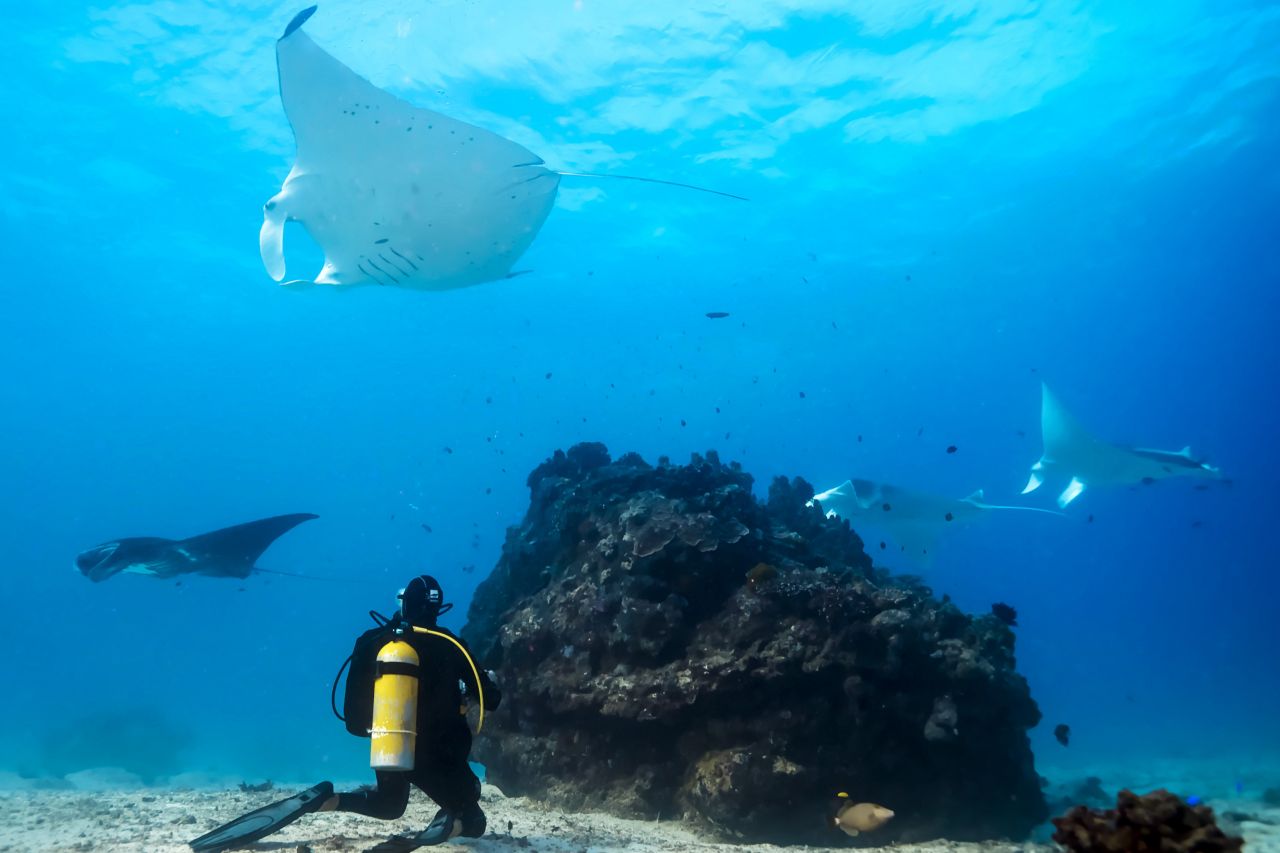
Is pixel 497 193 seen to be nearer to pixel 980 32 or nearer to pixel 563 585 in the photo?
pixel 563 585

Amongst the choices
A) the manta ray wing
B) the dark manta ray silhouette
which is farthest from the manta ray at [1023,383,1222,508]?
the dark manta ray silhouette

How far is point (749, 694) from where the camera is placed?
7.03 meters

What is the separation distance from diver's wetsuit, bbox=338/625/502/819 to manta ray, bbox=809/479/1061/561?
11013 mm

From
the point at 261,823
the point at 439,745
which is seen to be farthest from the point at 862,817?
the point at 261,823

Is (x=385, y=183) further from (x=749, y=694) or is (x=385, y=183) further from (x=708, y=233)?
(x=708, y=233)

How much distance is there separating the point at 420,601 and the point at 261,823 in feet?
6.10

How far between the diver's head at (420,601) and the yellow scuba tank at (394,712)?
0.41 m

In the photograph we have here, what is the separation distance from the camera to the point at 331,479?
359ft

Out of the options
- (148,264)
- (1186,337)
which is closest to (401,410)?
(148,264)

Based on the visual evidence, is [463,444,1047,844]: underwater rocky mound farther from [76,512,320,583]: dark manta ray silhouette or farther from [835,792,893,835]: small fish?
[76,512,320,583]: dark manta ray silhouette

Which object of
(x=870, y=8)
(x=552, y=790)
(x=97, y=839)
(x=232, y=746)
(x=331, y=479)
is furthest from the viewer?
(x=331, y=479)

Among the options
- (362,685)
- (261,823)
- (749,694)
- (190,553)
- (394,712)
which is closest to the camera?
(394,712)

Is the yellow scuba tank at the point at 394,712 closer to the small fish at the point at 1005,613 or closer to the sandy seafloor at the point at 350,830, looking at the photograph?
the sandy seafloor at the point at 350,830

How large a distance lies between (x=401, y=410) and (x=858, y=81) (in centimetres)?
6076
